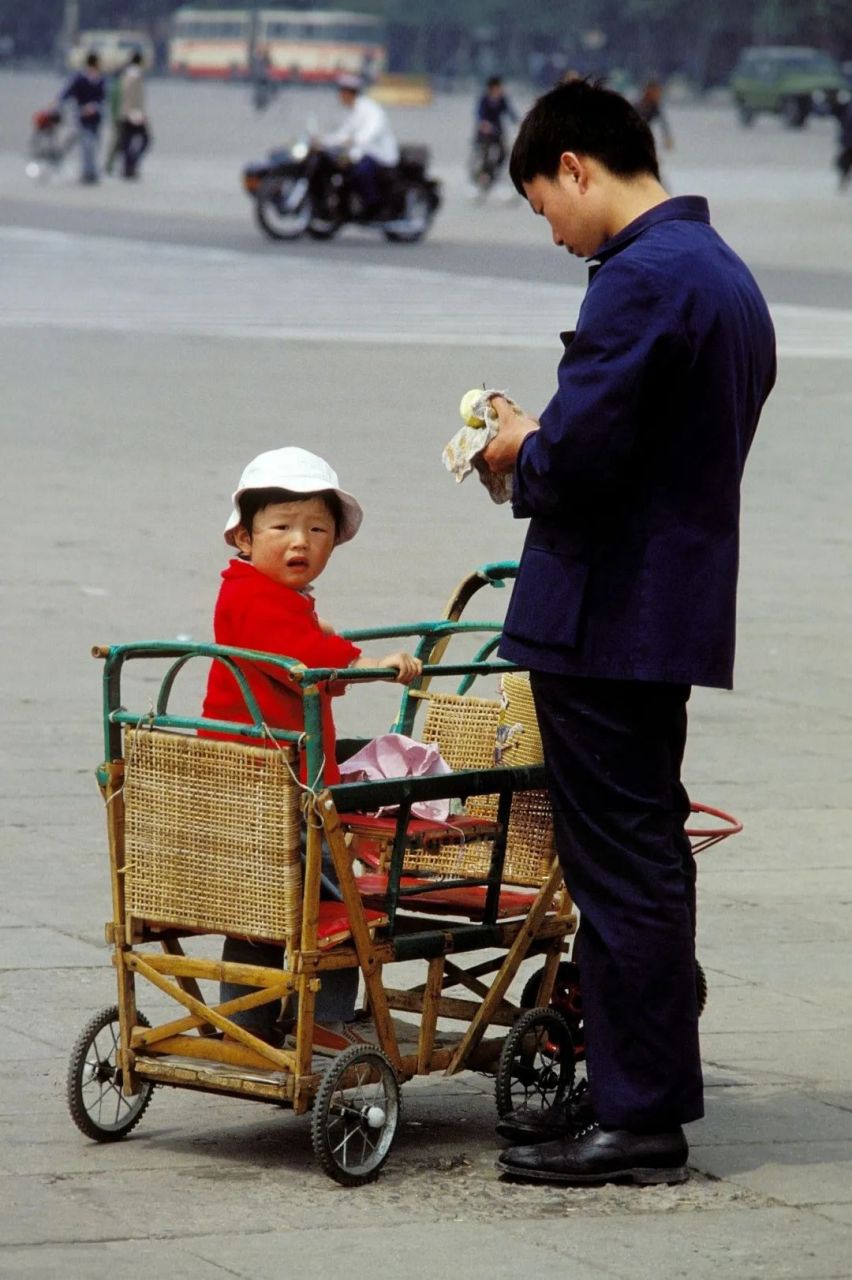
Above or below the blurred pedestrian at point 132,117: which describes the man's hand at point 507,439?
below

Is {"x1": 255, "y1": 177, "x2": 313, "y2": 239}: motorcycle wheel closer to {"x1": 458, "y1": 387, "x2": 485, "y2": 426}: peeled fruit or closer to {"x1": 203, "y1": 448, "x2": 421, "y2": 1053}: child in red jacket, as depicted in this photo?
{"x1": 203, "y1": 448, "x2": 421, "y2": 1053}: child in red jacket

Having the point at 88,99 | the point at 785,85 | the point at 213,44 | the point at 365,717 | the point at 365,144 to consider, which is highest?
the point at 213,44

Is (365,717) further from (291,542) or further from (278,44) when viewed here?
(278,44)

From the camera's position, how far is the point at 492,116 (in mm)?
37969

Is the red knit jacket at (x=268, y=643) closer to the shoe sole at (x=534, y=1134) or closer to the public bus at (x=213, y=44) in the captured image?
the shoe sole at (x=534, y=1134)

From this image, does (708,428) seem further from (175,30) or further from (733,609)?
(175,30)

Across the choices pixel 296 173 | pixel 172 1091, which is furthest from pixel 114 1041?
pixel 296 173

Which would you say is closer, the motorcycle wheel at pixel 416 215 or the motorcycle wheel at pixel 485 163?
the motorcycle wheel at pixel 416 215

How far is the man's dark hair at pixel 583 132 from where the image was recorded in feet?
13.5

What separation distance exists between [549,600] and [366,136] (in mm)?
25334

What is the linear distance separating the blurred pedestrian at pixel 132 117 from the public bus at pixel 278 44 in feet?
161

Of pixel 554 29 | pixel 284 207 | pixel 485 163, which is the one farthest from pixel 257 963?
pixel 554 29

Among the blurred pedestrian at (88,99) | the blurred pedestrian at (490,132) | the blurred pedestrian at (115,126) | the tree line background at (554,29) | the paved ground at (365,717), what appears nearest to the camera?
the paved ground at (365,717)

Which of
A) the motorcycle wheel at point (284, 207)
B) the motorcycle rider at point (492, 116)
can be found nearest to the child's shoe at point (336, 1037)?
the motorcycle wheel at point (284, 207)
